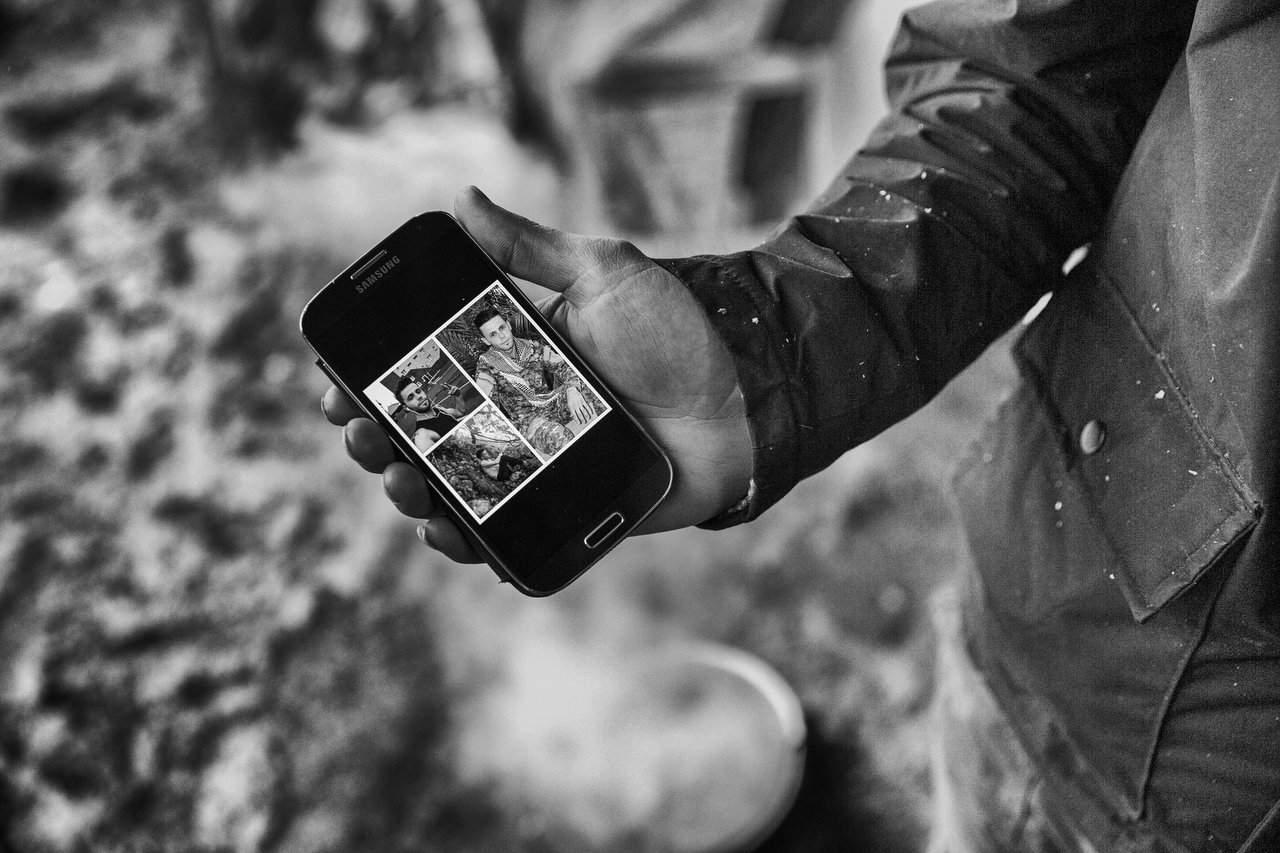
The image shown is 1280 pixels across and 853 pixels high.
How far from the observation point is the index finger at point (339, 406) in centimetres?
112

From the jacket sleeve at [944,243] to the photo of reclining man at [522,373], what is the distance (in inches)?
8.8

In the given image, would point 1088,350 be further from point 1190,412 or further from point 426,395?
point 426,395

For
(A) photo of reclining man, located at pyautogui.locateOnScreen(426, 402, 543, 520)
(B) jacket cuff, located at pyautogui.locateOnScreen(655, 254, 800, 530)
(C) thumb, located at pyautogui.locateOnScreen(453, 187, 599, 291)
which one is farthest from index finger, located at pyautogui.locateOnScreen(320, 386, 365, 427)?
(B) jacket cuff, located at pyautogui.locateOnScreen(655, 254, 800, 530)

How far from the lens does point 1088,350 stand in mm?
995

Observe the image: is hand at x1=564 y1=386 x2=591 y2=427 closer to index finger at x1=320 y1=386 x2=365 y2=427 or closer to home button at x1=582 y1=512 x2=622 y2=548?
home button at x1=582 y1=512 x2=622 y2=548

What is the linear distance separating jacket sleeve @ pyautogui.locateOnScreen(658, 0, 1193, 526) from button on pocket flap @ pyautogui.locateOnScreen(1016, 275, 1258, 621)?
104mm

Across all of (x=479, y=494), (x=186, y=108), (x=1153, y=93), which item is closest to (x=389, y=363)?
(x=479, y=494)

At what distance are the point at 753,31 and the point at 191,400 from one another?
7.55 feet

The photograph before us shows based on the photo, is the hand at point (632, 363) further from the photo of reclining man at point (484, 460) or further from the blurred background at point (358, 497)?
the blurred background at point (358, 497)

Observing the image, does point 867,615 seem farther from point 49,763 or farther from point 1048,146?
point 49,763

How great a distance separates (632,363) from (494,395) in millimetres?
195

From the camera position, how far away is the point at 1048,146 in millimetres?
1011

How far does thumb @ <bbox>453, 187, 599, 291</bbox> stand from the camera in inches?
42.6

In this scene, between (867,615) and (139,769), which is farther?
(867,615)
